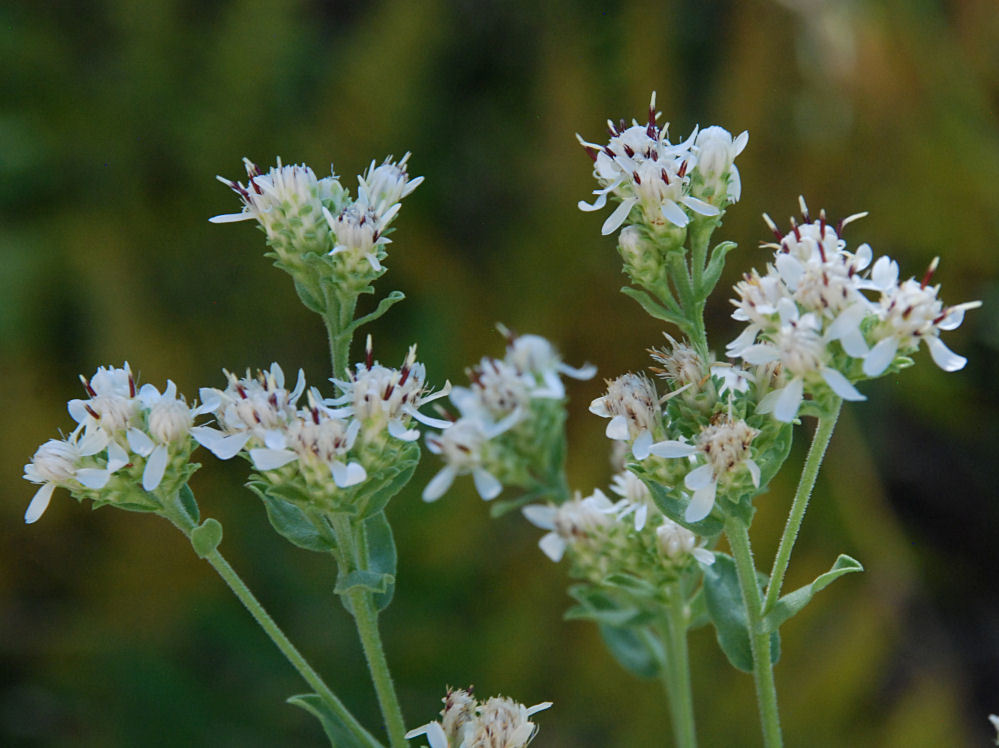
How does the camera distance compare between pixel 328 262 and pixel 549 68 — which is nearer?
pixel 328 262

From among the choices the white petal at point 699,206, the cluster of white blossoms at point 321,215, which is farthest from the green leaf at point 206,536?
the white petal at point 699,206

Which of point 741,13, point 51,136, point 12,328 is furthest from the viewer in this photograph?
point 741,13

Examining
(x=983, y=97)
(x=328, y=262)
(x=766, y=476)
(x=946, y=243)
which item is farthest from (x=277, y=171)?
(x=983, y=97)

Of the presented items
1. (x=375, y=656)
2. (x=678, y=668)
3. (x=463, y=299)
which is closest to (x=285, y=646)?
(x=375, y=656)

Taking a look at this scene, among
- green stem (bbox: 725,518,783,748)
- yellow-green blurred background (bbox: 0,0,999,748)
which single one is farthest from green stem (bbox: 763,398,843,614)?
yellow-green blurred background (bbox: 0,0,999,748)

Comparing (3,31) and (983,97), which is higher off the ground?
(3,31)

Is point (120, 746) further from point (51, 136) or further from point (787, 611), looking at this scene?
point (787, 611)

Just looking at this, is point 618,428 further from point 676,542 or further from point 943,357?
point 943,357
